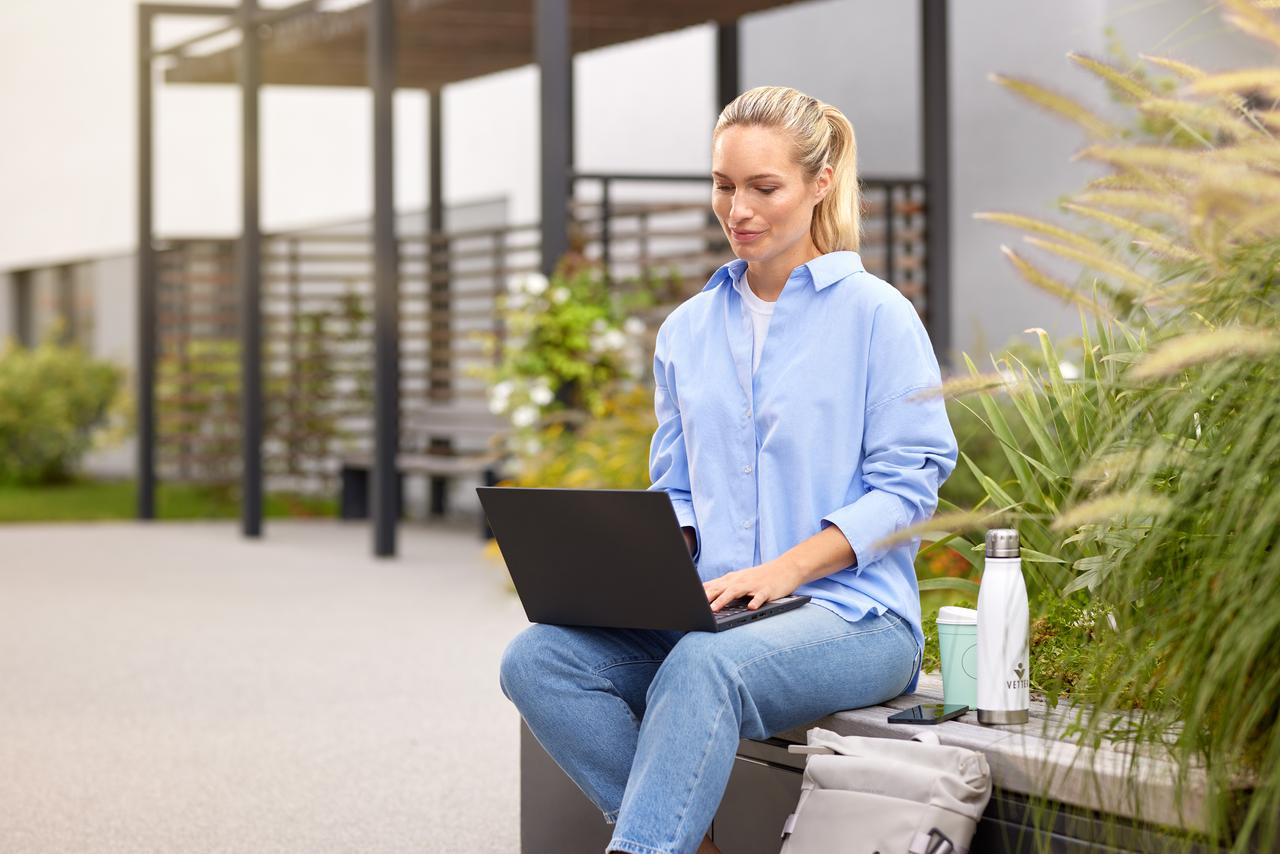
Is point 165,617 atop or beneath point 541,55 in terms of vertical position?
beneath

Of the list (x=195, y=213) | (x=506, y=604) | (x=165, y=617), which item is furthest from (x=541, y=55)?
(x=195, y=213)

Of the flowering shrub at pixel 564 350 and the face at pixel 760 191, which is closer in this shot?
the face at pixel 760 191

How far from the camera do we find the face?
2525 millimetres

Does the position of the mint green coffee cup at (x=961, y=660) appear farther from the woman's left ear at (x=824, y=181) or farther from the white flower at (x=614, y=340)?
the white flower at (x=614, y=340)

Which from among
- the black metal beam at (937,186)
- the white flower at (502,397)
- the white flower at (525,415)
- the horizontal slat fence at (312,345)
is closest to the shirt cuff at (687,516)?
the white flower at (525,415)

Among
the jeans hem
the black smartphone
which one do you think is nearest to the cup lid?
the black smartphone

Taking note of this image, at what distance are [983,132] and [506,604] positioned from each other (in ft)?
12.2

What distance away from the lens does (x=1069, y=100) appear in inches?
87.8

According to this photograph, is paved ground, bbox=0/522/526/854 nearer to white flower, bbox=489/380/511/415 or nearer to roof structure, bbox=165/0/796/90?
white flower, bbox=489/380/511/415

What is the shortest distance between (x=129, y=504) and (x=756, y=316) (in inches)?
436

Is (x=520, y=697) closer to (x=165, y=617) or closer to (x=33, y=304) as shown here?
(x=165, y=617)

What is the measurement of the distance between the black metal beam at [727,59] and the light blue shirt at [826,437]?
7.51m

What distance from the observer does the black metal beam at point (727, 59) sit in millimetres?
9898

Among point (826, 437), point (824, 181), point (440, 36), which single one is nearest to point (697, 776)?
point (826, 437)
